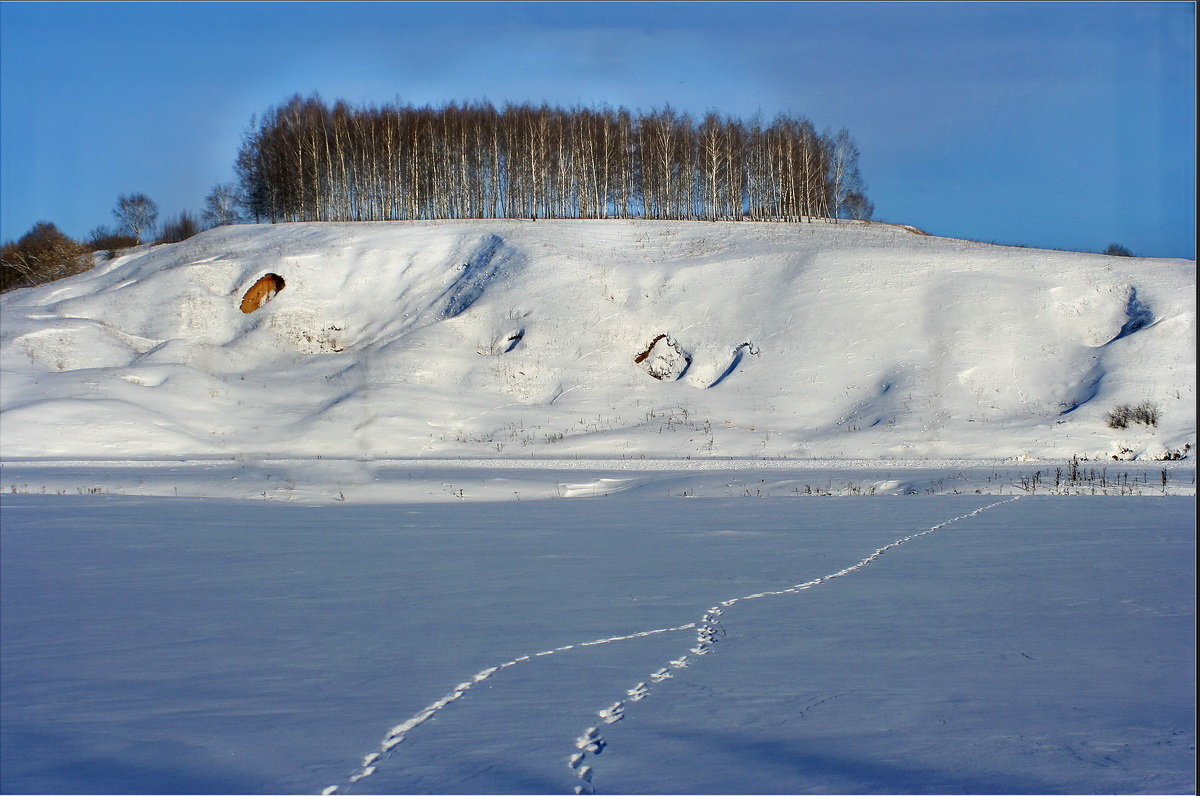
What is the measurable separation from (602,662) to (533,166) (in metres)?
52.3

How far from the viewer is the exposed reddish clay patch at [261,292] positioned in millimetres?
39906

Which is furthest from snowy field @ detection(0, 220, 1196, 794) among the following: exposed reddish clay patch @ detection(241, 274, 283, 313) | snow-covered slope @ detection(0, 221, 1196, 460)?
exposed reddish clay patch @ detection(241, 274, 283, 313)

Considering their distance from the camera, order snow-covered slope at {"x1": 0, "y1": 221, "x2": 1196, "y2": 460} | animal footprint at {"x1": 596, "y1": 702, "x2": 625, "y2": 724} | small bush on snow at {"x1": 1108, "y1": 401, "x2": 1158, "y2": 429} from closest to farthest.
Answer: animal footprint at {"x1": 596, "y1": 702, "x2": 625, "y2": 724} → small bush on snow at {"x1": 1108, "y1": 401, "x2": 1158, "y2": 429} → snow-covered slope at {"x1": 0, "y1": 221, "x2": 1196, "y2": 460}

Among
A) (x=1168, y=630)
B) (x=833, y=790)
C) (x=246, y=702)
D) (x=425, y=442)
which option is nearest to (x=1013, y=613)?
(x=1168, y=630)

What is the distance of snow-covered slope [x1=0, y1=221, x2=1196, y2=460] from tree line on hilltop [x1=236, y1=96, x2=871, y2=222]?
1187 cm

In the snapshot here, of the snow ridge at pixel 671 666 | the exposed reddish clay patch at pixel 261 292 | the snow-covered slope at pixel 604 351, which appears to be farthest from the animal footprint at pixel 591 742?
the exposed reddish clay patch at pixel 261 292

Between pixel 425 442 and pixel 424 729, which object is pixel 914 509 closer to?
pixel 424 729

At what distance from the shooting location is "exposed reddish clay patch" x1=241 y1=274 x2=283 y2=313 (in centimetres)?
3991

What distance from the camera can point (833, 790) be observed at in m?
3.71

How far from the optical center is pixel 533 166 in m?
55.4

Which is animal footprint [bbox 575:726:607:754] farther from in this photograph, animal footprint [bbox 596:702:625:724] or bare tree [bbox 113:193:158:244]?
bare tree [bbox 113:193:158:244]

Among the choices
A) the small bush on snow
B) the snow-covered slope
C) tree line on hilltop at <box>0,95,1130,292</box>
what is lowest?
the small bush on snow

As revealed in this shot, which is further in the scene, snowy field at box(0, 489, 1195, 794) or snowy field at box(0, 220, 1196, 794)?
snowy field at box(0, 220, 1196, 794)

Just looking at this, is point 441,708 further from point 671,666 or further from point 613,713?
point 671,666
